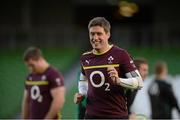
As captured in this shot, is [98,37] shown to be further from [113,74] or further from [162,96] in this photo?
[162,96]

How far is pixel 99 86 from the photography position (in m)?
6.46

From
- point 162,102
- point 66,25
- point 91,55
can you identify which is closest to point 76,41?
point 66,25

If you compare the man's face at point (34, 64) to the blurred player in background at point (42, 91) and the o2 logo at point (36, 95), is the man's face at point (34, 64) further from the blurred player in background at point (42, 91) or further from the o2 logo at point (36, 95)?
the o2 logo at point (36, 95)

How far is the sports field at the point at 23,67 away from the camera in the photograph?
551 inches

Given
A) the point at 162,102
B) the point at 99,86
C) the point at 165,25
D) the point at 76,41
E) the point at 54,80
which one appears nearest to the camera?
the point at 99,86

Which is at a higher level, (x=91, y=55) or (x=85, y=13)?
(x=85, y=13)

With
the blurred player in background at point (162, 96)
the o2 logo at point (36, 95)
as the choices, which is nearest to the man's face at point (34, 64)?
the o2 logo at point (36, 95)

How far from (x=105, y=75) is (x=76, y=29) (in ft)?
56.5

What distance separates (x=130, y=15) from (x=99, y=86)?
19.0 m

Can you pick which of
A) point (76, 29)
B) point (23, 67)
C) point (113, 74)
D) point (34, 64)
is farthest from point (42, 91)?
point (76, 29)

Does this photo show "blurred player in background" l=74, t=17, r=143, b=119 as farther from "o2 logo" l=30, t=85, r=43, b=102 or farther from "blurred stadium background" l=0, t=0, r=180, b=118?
"blurred stadium background" l=0, t=0, r=180, b=118

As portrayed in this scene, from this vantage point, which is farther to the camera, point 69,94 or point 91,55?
point 69,94

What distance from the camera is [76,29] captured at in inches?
928

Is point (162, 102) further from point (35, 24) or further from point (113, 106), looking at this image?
point (35, 24)
